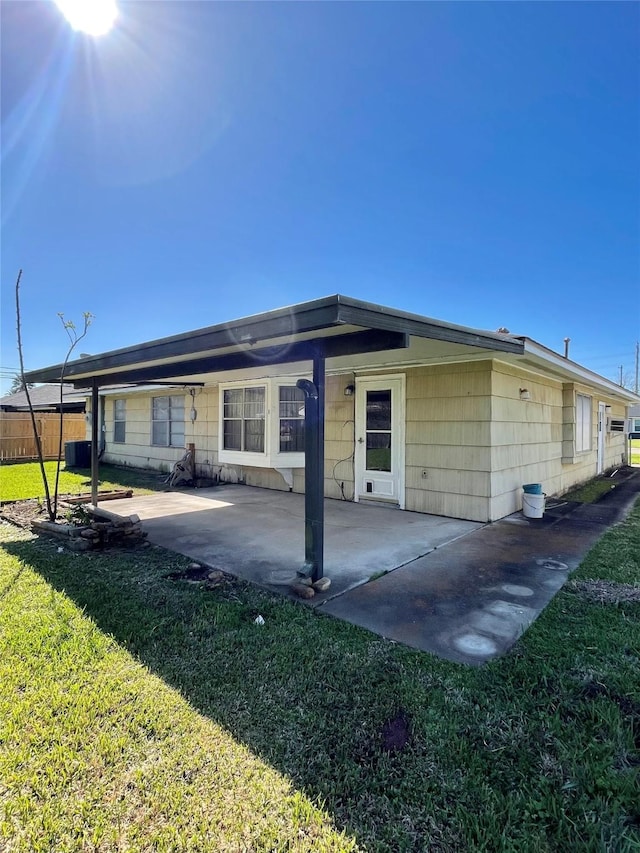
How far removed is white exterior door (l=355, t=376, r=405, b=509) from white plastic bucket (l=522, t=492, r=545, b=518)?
1.92 metres

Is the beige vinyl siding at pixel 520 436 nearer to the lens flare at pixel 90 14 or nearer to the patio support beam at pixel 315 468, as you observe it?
the patio support beam at pixel 315 468

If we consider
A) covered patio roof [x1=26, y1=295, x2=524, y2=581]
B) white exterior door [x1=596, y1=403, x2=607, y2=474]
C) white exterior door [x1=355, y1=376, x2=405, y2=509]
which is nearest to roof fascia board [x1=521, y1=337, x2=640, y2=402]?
covered patio roof [x1=26, y1=295, x2=524, y2=581]

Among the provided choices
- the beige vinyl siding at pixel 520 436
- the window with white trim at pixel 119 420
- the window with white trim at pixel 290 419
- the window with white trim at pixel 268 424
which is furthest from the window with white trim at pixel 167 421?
the beige vinyl siding at pixel 520 436

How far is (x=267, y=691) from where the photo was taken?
91.9 inches

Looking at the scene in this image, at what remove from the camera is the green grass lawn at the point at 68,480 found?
893 centimetres

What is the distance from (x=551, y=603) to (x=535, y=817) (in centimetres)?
213

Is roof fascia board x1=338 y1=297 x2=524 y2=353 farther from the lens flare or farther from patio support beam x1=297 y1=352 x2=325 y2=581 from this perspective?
the lens flare

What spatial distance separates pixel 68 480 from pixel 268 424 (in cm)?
607

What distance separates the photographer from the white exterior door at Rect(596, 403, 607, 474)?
41.0 feet

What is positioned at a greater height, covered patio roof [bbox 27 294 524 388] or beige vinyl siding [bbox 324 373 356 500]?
covered patio roof [bbox 27 294 524 388]

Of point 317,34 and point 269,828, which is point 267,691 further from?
point 317,34

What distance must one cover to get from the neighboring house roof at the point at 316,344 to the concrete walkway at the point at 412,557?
212 centimetres

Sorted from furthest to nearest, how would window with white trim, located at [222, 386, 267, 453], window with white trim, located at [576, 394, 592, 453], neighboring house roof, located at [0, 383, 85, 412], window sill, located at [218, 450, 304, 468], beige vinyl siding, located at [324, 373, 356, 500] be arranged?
neighboring house roof, located at [0, 383, 85, 412]
window with white trim, located at [576, 394, 592, 453]
window with white trim, located at [222, 386, 267, 453]
window sill, located at [218, 450, 304, 468]
beige vinyl siding, located at [324, 373, 356, 500]

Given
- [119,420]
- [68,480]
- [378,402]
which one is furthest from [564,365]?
[119,420]
